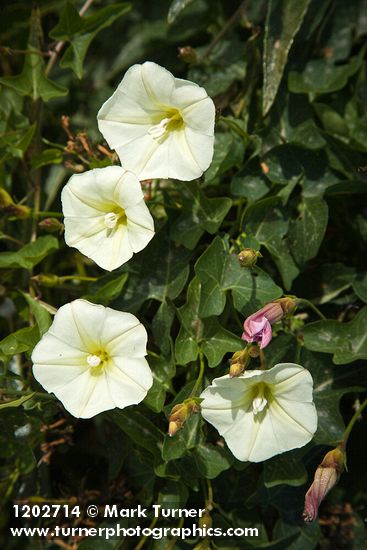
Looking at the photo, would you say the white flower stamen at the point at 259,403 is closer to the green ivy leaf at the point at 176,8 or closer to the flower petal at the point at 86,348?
the flower petal at the point at 86,348

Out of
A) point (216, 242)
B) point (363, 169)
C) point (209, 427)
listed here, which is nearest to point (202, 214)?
point (216, 242)

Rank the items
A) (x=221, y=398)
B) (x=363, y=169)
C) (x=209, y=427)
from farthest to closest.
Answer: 1. (x=209, y=427)
2. (x=363, y=169)
3. (x=221, y=398)

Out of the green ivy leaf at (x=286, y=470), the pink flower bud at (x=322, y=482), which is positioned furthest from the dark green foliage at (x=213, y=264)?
the pink flower bud at (x=322, y=482)

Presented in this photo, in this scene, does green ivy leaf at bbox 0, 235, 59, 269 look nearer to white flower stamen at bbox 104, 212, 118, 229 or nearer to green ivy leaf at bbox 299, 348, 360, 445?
white flower stamen at bbox 104, 212, 118, 229

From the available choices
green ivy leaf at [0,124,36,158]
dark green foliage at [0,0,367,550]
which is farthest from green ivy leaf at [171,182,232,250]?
green ivy leaf at [0,124,36,158]

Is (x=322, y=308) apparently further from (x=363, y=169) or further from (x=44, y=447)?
(x=44, y=447)

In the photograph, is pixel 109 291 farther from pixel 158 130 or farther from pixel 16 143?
pixel 16 143
